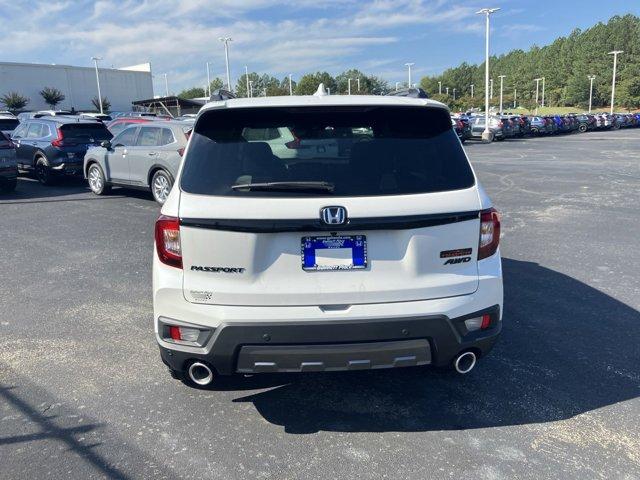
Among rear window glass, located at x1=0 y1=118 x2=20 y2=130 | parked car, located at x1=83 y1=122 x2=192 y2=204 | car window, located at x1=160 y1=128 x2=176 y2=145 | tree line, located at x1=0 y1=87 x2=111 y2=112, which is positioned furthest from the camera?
tree line, located at x1=0 y1=87 x2=111 y2=112

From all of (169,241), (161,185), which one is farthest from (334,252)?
(161,185)

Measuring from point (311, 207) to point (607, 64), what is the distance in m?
130

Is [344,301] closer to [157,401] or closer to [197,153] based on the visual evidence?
[197,153]

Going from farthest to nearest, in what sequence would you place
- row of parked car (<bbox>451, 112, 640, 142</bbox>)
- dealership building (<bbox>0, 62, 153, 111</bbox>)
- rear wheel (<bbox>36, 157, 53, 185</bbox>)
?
dealership building (<bbox>0, 62, 153, 111</bbox>)
row of parked car (<bbox>451, 112, 640, 142</bbox>)
rear wheel (<bbox>36, 157, 53, 185</bbox>)

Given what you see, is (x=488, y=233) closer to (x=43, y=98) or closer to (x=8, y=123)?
(x=8, y=123)

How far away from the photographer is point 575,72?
11631 cm

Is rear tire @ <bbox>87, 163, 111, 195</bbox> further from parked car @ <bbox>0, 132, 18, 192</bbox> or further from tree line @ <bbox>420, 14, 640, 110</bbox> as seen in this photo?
tree line @ <bbox>420, 14, 640, 110</bbox>

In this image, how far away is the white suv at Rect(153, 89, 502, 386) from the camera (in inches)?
108

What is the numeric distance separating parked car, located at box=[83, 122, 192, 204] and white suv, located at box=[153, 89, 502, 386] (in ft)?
24.7

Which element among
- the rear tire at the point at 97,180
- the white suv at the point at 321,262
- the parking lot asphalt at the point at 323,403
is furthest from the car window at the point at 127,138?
the white suv at the point at 321,262

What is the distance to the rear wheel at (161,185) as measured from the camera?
10.4m

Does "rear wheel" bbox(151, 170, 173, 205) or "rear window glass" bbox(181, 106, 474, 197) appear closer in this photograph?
"rear window glass" bbox(181, 106, 474, 197)

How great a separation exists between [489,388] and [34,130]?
14188 millimetres

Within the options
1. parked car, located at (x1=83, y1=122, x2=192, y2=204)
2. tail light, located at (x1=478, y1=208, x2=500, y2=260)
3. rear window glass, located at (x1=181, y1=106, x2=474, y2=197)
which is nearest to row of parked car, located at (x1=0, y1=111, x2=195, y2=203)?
parked car, located at (x1=83, y1=122, x2=192, y2=204)
